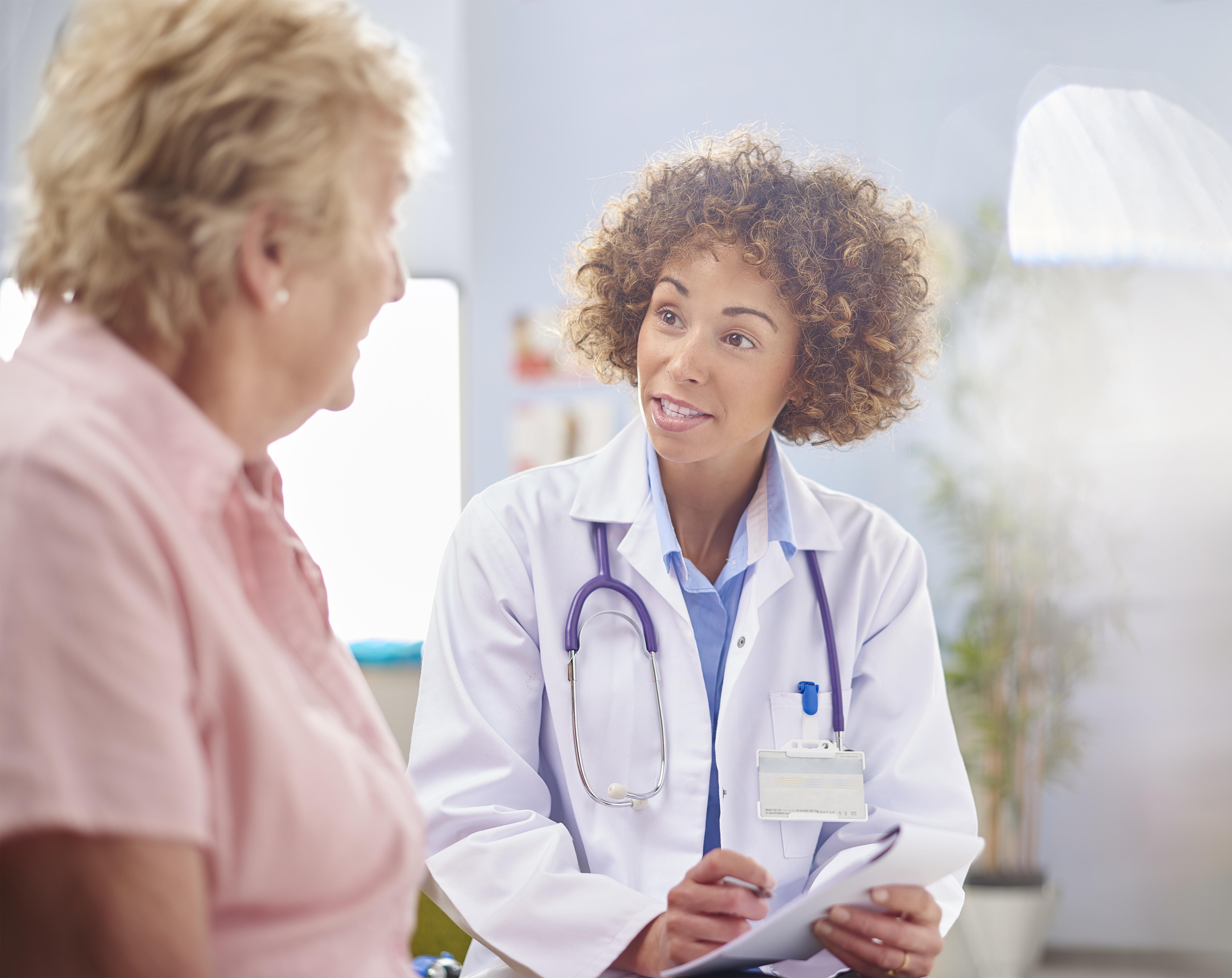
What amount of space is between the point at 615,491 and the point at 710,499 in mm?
174

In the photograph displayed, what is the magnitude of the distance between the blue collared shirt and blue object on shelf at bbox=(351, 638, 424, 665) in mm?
2026

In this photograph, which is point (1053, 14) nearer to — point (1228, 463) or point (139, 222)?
point (1228, 463)

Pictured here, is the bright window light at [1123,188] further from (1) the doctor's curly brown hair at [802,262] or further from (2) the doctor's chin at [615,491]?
(1) the doctor's curly brown hair at [802,262]

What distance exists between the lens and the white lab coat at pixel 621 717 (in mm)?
1262

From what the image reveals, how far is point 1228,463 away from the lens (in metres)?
3.38

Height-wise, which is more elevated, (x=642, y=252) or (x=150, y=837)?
(x=642, y=252)

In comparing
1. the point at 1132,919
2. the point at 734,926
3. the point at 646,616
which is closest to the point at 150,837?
the point at 734,926

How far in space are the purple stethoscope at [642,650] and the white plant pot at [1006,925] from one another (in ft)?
6.86

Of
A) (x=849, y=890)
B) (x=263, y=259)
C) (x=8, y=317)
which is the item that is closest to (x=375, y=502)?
(x=8, y=317)

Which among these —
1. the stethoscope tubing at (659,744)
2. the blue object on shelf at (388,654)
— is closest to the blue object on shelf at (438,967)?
the stethoscope tubing at (659,744)

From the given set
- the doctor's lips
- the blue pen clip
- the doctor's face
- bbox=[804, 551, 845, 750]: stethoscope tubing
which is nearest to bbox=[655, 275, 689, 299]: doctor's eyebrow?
the doctor's face

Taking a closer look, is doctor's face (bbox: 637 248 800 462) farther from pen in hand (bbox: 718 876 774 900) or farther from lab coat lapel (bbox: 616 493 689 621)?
pen in hand (bbox: 718 876 774 900)

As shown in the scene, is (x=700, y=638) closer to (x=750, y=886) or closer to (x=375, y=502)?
(x=750, y=886)

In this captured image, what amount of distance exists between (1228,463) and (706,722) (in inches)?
109
